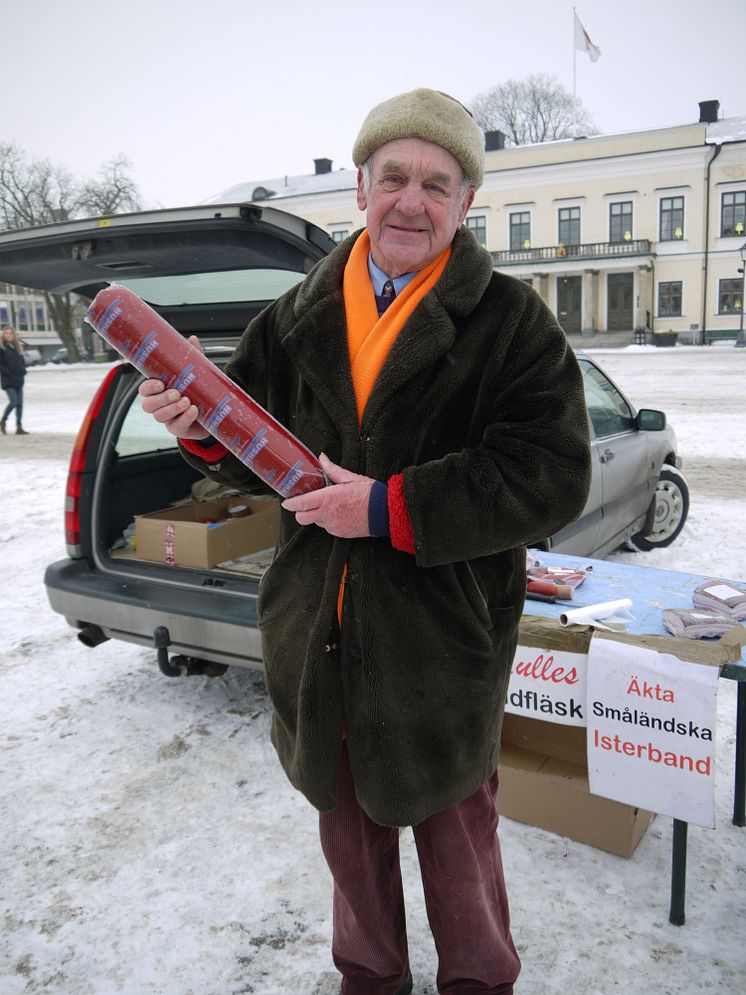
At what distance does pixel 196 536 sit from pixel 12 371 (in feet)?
38.4

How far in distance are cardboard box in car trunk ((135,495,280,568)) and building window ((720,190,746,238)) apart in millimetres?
43365

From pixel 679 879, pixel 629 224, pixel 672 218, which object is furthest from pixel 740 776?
pixel 629 224

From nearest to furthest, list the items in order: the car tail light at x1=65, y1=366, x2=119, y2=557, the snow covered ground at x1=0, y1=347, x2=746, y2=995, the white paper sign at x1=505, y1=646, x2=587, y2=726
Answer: the snow covered ground at x1=0, y1=347, x2=746, y2=995 < the white paper sign at x1=505, y1=646, x2=587, y2=726 < the car tail light at x1=65, y1=366, x2=119, y2=557

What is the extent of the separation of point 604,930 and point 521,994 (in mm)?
369

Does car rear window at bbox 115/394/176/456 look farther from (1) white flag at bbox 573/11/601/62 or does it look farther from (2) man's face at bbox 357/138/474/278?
(1) white flag at bbox 573/11/601/62

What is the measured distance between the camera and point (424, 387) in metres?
1.67

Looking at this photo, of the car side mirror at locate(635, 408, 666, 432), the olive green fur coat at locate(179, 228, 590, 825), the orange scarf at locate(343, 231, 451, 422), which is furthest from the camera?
the car side mirror at locate(635, 408, 666, 432)

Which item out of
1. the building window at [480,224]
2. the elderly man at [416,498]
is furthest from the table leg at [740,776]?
the building window at [480,224]

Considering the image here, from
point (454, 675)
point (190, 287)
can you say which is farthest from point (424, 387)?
point (190, 287)

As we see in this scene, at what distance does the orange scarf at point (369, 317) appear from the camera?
1696mm

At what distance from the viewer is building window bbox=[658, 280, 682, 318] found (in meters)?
41.9

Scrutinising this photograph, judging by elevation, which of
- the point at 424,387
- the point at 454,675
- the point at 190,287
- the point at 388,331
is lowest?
the point at 454,675

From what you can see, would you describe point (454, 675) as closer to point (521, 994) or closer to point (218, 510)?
point (521, 994)

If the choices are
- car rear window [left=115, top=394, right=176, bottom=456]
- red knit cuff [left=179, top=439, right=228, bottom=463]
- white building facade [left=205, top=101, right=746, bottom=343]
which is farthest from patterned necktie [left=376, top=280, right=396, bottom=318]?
white building facade [left=205, top=101, right=746, bottom=343]
